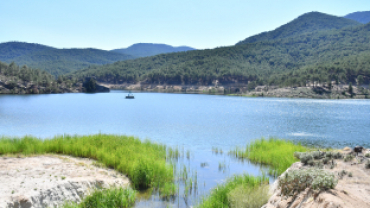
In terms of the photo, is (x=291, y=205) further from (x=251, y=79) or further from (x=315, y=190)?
(x=251, y=79)

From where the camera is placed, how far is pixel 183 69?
146 metres

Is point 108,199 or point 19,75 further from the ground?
point 19,75

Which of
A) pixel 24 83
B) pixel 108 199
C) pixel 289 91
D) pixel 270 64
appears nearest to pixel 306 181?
pixel 108 199

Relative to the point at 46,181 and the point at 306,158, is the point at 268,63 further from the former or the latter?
the point at 46,181

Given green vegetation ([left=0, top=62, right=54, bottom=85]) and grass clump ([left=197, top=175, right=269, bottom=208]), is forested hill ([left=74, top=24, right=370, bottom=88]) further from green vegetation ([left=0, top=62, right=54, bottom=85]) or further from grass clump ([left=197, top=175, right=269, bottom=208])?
grass clump ([left=197, top=175, right=269, bottom=208])

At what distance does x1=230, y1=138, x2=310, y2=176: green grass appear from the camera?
43.3 feet

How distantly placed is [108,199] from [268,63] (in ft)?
Result: 494

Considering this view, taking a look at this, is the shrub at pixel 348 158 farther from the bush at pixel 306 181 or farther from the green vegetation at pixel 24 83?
the green vegetation at pixel 24 83

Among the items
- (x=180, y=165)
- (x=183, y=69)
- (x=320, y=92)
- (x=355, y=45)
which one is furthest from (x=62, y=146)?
(x=355, y=45)

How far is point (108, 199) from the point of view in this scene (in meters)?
8.77

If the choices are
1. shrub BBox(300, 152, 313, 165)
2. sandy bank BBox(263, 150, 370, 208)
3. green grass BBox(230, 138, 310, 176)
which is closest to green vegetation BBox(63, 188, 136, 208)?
sandy bank BBox(263, 150, 370, 208)

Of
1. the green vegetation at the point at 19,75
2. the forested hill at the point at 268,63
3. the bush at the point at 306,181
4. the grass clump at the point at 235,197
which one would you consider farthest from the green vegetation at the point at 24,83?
the bush at the point at 306,181

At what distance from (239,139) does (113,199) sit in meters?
15.5

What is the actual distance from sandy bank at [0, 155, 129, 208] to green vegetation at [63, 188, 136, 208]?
1.29 feet
